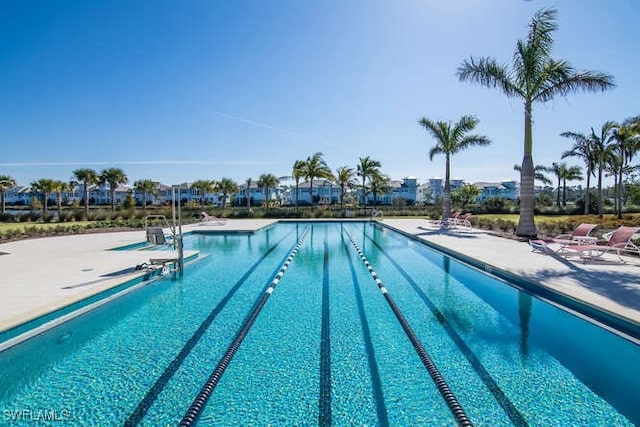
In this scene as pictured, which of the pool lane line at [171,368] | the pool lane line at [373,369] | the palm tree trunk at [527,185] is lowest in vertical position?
the pool lane line at [373,369]

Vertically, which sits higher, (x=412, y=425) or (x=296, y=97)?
(x=296, y=97)

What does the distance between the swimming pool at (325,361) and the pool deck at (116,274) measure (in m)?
0.44

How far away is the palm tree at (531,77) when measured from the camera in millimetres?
11328

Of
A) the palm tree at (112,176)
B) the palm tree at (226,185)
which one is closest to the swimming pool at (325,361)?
the palm tree at (112,176)

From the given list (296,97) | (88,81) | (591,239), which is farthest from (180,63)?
(591,239)

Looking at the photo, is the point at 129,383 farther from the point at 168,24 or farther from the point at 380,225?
the point at 380,225

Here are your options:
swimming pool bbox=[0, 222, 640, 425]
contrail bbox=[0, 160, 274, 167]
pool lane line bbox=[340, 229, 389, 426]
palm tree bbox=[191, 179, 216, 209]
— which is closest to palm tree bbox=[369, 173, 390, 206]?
contrail bbox=[0, 160, 274, 167]

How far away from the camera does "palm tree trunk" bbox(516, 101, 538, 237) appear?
12.1 meters

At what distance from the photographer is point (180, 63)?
15805mm

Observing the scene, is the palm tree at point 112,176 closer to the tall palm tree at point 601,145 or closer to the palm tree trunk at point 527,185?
the palm tree trunk at point 527,185

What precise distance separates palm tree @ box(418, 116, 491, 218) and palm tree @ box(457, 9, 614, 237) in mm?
5888

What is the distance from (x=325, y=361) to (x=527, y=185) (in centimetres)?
1170

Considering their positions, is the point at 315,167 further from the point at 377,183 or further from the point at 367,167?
the point at 377,183

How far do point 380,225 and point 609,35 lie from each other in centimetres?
1348
